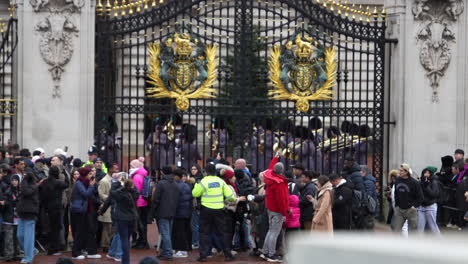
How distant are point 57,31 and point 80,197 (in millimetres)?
3895

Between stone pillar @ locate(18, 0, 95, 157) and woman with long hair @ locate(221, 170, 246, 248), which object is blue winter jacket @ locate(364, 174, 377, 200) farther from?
stone pillar @ locate(18, 0, 95, 157)

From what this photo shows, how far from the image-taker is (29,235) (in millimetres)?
12789

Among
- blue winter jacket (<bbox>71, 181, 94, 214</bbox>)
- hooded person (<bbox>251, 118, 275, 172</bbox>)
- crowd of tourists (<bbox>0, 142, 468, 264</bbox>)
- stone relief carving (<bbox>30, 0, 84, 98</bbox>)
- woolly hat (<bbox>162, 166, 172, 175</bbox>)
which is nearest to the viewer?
crowd of tourists (<bbox>0, 142, 468, 264</bbox>)

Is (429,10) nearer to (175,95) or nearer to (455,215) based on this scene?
(455,215)

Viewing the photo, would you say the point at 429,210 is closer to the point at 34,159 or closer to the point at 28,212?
the point at 28,212

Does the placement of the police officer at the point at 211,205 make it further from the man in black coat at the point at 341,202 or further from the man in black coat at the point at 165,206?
the man in black coat at the point at 341,202

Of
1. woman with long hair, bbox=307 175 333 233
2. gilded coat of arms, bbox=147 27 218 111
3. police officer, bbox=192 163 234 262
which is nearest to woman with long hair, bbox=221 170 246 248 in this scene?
police officer, bbox=192 163 234 262

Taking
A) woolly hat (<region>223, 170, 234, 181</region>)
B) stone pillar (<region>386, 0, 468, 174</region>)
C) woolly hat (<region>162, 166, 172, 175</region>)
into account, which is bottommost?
woolly hat (<region>223, 170, 234, 181</region>)

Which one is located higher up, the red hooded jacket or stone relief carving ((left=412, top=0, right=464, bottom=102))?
stone relief carving ((left=412, top=0, right=464, bottom=102))

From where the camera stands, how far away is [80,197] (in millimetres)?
13281

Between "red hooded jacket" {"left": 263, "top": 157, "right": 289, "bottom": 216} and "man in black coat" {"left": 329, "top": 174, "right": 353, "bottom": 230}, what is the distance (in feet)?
2.11

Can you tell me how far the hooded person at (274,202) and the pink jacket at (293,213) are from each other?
7.0 inches

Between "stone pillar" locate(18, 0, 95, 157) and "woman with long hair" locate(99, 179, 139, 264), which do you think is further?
"stone pillar" locate(18, 0, 95, 157)

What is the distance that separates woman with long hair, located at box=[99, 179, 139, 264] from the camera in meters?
12.4
